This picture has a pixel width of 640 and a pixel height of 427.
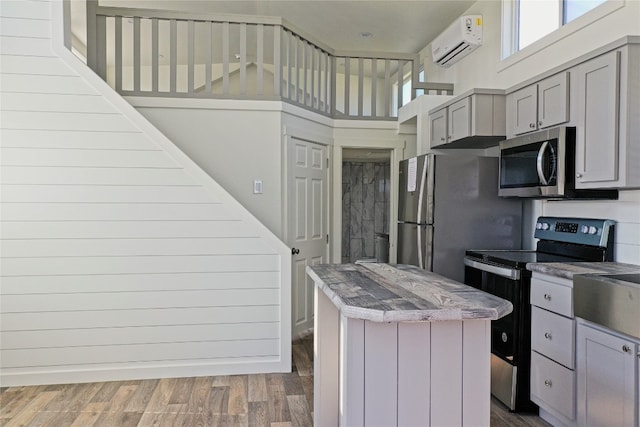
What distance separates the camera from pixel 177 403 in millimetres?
3004

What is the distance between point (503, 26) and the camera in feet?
13.3

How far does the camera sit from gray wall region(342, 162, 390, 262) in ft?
29.3

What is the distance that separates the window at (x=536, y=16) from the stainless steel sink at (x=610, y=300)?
1739 mm

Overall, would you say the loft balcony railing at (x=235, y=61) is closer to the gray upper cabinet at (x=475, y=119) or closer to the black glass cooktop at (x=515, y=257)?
the gray upper cabinet at (x=475, y=119)

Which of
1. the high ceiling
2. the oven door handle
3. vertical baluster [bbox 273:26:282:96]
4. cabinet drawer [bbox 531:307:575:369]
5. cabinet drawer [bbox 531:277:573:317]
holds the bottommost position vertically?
cabinet drawer [bbox 531:307:575:369]

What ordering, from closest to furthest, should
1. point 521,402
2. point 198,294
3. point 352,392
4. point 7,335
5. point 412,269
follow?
1. point 352,392
2. point 412,269
3. point 521,402
4. point 7,335
5. point 198,294

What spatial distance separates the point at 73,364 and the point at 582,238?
11.4 feet

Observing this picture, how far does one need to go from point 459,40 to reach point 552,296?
2960mm

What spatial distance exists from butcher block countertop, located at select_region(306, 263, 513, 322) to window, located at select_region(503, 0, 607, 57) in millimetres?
2174

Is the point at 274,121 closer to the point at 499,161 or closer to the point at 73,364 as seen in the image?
the point at 499,161

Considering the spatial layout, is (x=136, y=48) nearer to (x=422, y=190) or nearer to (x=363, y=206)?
(x=422, y=190)

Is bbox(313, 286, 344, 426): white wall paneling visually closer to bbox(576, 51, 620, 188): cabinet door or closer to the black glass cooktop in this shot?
the black glass cooktop

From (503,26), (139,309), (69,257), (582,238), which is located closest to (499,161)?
(582,238)

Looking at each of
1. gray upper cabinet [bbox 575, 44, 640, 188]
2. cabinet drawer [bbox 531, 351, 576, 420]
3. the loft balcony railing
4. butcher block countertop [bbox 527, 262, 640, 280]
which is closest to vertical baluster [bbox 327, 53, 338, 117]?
the loft balcony railing
